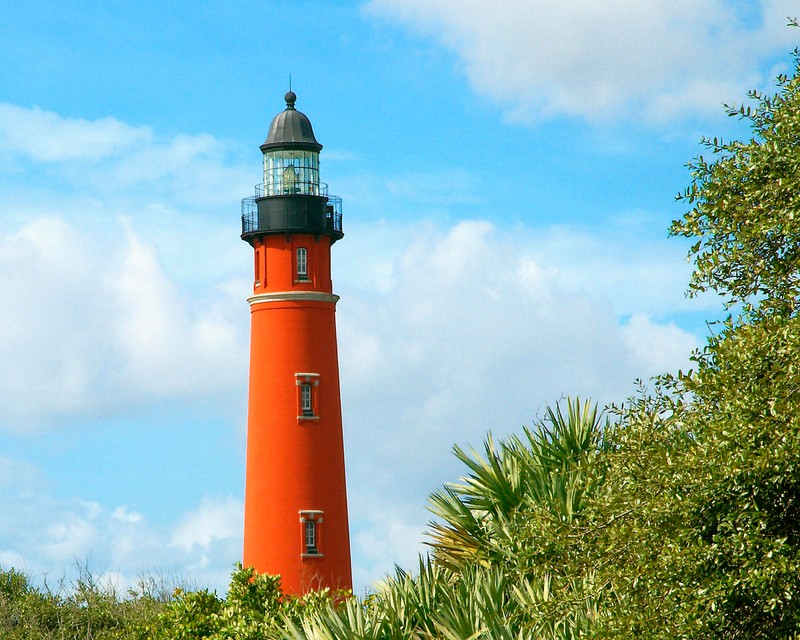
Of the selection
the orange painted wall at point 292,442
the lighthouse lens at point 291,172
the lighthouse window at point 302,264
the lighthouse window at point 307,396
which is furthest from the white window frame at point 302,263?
the lighthouse window at point 307,396

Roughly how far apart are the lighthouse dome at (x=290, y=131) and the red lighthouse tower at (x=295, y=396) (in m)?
0.07

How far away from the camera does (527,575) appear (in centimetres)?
1570

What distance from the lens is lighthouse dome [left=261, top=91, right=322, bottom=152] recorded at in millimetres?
37469

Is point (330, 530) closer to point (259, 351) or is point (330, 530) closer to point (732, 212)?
point (259, 351)

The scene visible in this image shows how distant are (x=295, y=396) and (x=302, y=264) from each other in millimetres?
4147

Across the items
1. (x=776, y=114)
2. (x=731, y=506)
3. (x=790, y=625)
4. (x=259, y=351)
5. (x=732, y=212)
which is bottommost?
(x=790, y=625)

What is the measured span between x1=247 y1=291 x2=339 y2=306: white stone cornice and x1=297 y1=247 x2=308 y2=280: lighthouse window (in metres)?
0.60

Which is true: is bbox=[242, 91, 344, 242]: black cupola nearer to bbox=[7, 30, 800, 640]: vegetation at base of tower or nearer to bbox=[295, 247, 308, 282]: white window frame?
bbox=[295, 247, 308, 282]: white window frame

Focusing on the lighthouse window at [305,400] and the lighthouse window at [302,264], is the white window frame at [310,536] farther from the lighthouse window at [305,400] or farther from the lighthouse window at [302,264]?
the lighthouse window at [302,264]

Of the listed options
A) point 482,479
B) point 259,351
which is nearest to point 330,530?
point 259,351

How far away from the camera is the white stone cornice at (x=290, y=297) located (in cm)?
3581

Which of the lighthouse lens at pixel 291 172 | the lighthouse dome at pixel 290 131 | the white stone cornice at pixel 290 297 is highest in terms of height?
the lighthouse dome at pixel 290 131

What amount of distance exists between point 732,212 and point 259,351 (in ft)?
80.3

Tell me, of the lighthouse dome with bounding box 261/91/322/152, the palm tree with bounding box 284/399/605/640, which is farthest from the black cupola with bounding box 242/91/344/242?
the palm tree with bounding box 284/399/605/640
